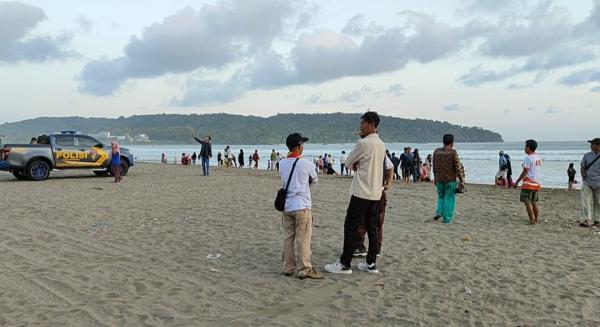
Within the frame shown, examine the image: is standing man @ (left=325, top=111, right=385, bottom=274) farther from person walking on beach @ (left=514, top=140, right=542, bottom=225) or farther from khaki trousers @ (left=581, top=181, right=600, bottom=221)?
khaki trousers @ (left=581, top=181, right=600, bottom=221)

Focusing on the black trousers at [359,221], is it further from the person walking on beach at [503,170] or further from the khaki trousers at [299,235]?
the person walking on beach at [503,170]

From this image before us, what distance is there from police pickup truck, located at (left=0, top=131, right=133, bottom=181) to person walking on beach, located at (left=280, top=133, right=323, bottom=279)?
581 inches

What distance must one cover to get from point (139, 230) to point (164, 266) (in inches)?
101

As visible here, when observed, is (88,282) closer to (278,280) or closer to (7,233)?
(278,280)

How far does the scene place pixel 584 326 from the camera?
172 inches

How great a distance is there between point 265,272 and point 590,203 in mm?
6957

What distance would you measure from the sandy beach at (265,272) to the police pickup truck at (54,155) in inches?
284

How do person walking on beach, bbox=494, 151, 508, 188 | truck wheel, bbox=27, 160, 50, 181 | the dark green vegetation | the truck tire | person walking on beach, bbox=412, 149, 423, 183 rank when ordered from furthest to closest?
the dark green vegetation, person walking on beach, bbox=412, 149, 423, 183, person walking on beach, bbox=494, 151, 508, 188, the truck tire, truck wheel, bbox=27, 160, 50, 181

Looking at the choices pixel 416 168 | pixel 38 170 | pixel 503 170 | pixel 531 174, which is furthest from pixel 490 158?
pixel 531 174

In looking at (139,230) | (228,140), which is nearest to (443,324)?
(139,230)

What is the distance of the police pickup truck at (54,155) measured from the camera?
56.3ft

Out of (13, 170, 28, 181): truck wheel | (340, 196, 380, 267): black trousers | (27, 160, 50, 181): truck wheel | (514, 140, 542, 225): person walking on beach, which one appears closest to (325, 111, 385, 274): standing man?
(340, 196, 380, 267): black trousers

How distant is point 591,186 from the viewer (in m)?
9.50

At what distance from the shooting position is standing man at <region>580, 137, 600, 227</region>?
9375 millimetres
